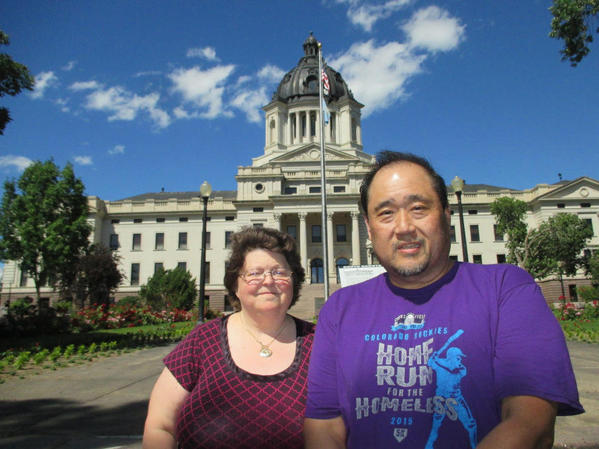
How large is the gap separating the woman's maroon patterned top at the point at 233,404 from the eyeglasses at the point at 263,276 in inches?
19.5

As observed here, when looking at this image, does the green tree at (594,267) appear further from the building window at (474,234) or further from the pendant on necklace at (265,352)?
the pendant on necklace at (265,352)

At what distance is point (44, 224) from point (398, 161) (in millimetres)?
44048

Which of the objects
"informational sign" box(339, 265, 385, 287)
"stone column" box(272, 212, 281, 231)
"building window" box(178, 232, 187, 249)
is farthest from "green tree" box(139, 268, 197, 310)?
"informational sign" box(339, 265, 385, 287)

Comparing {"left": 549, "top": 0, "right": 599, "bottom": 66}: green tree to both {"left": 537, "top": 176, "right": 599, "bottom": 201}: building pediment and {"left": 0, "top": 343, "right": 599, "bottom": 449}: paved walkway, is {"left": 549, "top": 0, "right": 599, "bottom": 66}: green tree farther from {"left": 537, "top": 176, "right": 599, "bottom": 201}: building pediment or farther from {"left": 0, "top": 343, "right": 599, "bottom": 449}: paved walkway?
{"left": 537, "top": 176, "right": 599, "bottom": 201}: building pediment

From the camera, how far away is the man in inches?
61.7

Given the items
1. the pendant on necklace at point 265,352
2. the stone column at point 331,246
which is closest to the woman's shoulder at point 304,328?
the pendant on necklace at point 265,352

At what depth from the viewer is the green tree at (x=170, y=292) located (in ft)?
103

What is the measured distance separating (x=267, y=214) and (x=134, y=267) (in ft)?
61.6

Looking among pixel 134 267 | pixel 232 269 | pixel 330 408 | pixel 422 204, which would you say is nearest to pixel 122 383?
pixel 232 269

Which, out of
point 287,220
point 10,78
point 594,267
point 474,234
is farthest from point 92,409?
point 474,234

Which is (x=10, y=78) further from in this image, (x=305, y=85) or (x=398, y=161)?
(x=305, y=85)

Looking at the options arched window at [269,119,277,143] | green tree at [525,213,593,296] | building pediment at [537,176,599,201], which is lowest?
green tree at [525,213,593,296]

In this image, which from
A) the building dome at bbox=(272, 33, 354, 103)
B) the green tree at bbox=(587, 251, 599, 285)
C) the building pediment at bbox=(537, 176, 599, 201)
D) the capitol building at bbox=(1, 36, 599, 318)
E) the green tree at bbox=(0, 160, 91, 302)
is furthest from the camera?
the building dome at bbox=(272, 33, 354, 103)

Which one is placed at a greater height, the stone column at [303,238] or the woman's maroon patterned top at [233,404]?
the stone column at [303,238]
